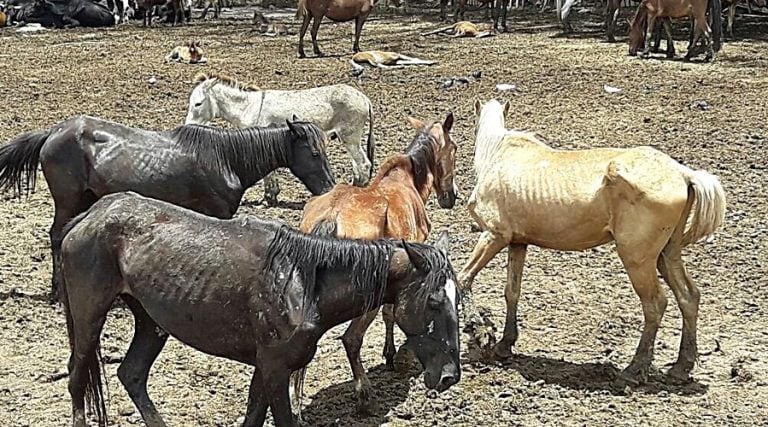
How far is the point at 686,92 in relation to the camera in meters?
13.3

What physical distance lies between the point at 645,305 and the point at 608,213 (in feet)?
1.77

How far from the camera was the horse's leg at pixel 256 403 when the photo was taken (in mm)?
4188

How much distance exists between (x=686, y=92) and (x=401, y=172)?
8635 mm

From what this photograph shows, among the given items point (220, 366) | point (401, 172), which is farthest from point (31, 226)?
point (401, 172)

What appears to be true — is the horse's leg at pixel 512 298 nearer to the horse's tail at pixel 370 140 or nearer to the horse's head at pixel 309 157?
the horse's head at pixel 309 157

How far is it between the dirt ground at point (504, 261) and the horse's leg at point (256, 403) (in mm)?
733

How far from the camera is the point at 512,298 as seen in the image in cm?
588

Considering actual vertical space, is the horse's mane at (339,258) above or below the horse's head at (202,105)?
above

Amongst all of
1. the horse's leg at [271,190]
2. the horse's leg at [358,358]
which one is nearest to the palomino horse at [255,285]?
the horse's leg at [358,358]

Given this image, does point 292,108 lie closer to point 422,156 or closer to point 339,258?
point 422,156

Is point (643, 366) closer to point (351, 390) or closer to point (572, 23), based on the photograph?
point (351, 390)

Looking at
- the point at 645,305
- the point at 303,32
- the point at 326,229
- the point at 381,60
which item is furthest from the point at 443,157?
the point at 303,32

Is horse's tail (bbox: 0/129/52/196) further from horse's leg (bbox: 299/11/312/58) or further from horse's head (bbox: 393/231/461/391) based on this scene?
horse's leg (bbox: 299/11/312/58)

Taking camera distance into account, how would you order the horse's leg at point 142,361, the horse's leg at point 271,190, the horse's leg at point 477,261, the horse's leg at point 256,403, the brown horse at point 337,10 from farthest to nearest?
the brown horse at point 337,10
the horse's leg at point 271,190
the horse's leg at point 477,261
the horse's leg at point 142,361
the horse's leg at point 256,403
